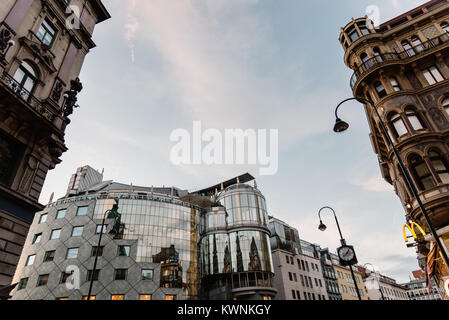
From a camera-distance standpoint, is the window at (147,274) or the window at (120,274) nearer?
the window at (120,274)

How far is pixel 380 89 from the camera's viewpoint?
813 inches

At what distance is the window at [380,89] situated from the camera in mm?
20327

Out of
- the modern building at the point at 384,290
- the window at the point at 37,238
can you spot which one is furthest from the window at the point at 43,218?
the modern building at the point at 384,290

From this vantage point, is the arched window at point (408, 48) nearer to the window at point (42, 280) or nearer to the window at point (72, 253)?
the window at point (72, 253)

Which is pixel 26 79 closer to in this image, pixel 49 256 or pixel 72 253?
pixel 72 253

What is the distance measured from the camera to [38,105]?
1612cm

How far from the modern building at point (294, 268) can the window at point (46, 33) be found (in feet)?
190

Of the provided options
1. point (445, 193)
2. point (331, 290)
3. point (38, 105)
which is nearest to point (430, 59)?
point (445, 193)

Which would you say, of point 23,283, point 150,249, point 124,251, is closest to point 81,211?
point 124,251

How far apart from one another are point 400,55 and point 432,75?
122 inches

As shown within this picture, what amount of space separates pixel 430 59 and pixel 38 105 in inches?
1133

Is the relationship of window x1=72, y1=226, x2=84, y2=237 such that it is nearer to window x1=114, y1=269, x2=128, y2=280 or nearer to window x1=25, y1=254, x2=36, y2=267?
window x1=25, y1=254, x2=36, y2=267

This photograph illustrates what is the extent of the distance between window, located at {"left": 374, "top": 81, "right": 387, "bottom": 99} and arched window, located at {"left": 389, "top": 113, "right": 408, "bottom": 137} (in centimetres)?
223

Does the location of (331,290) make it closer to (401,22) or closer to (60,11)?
(401,22)
